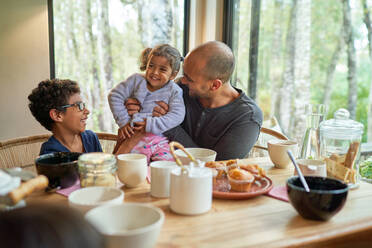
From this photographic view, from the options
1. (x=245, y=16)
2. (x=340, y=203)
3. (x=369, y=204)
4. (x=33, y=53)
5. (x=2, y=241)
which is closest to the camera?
(x=2, y=241)

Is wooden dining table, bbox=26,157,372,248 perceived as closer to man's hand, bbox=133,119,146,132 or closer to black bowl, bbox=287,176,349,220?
black bowl, bbox=287,176,349,220

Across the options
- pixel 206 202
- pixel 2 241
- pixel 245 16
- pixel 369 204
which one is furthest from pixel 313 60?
pixel 2 241

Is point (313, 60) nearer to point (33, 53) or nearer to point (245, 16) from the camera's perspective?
point (245, 16)

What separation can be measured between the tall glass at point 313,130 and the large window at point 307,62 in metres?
2.04

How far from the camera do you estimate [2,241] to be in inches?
20.5

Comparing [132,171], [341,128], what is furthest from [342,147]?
[132,171]

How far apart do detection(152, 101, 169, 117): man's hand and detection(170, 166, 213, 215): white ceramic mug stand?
3.64ft

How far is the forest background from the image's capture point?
355 centimetres

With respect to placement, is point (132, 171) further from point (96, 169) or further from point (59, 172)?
point (59, 172)

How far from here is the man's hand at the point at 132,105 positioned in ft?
7.31

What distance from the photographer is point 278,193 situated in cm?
137

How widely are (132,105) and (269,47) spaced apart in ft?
9.12

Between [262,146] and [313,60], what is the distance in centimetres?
270

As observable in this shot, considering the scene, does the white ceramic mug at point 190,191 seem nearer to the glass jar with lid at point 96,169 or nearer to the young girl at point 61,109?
the glass jar with lid at point 96,169
